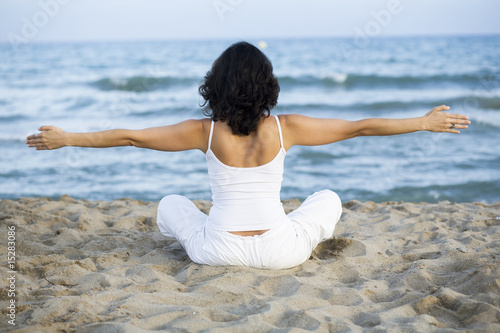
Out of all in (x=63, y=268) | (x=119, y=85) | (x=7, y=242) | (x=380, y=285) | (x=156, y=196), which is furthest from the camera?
(x=119, y=85)

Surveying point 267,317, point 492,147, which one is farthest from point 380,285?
point 492,147

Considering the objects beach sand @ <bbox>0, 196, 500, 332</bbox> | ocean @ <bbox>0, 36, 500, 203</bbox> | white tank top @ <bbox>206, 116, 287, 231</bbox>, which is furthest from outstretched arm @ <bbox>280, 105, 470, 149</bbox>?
beach sand @ <bbox>0, 196, 500, 332</bbox>

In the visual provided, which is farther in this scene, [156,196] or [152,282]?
[156,196]

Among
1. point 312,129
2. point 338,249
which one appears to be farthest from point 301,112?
point 312,129

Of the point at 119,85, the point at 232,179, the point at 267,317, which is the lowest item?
the point at 119,85

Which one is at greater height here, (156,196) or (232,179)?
(232,179)

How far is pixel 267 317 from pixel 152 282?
92 cm

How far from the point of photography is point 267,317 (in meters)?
2.47

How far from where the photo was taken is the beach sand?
2.43 metres

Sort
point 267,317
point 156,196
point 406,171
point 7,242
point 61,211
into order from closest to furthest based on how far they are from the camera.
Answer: point 267,317
point 7,242
point 61,211
point 156,196
point 406,171

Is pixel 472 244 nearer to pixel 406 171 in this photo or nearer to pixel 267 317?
pixel 267 317

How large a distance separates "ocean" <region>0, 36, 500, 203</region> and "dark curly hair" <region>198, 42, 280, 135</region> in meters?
0.23

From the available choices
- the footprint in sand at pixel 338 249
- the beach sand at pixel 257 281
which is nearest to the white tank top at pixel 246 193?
the beach sand at pixel 257 281

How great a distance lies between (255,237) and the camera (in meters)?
3.07
